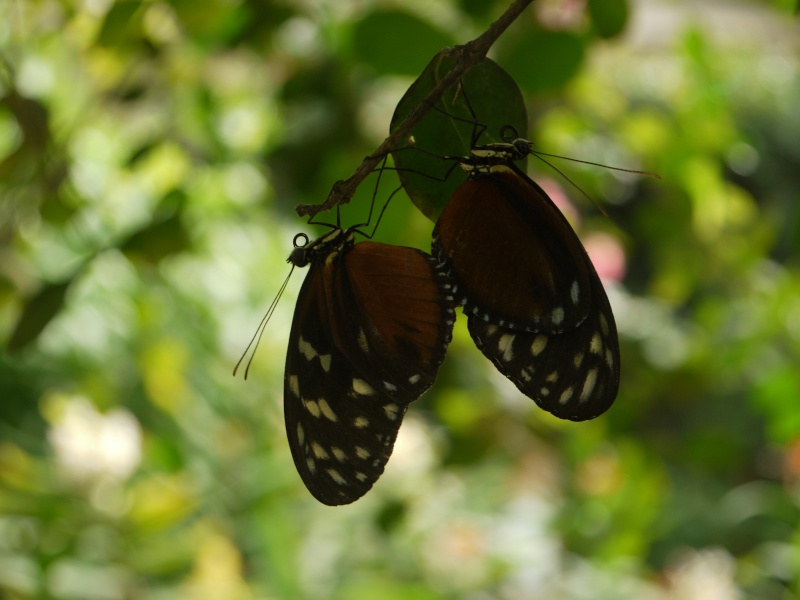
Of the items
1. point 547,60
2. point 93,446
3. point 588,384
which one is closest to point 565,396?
point 588,384

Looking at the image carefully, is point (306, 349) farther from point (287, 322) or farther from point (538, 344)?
point (287, 322)

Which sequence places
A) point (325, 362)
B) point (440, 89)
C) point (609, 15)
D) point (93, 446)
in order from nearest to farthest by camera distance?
point (440, 89)
point (325, 362)
point (609, 15)
point (93, 446)

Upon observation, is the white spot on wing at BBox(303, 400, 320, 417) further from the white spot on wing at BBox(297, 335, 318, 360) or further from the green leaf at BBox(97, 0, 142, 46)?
the green leaf at BBox(97, 0, 142, 46)

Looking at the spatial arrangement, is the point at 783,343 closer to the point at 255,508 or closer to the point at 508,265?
the point at 508,265

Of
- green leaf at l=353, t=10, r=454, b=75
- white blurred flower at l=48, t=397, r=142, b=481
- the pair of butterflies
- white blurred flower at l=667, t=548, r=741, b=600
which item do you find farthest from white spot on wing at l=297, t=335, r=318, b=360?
white blurred flower at l=667, t=548, r=741, b=600

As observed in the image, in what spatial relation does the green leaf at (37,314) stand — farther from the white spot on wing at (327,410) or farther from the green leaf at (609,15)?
the green leaf at (609,15)

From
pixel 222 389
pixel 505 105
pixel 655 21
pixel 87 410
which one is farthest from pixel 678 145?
pixel 655 21
